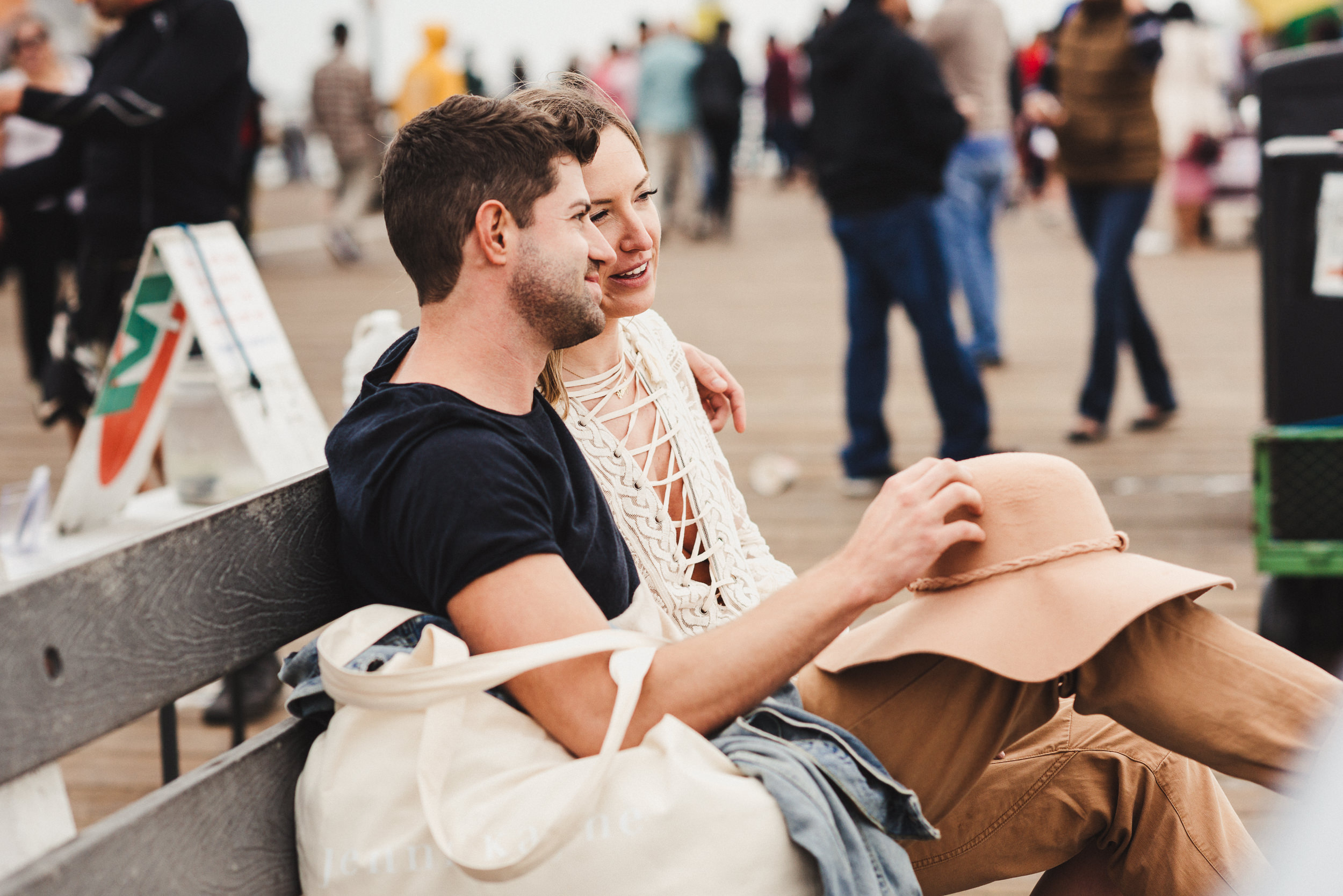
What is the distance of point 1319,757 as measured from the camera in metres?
1.30

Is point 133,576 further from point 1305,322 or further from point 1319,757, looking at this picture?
point 1305,322

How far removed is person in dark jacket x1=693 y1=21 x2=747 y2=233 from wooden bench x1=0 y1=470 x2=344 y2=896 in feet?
39.4

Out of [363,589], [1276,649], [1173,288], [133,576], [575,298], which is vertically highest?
[575,298]

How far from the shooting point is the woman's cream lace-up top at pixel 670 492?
1.67 m

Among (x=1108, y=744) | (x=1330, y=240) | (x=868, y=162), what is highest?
(x=868, y=162)

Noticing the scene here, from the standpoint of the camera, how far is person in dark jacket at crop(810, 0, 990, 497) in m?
4.59

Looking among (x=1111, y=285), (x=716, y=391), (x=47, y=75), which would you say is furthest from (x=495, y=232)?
(x=47, y=75)

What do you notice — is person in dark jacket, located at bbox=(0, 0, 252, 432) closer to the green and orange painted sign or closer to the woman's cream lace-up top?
the green and orange painted sign

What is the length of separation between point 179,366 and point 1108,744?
2359 millimetres

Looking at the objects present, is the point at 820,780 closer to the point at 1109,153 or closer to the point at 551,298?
the point at 551,298

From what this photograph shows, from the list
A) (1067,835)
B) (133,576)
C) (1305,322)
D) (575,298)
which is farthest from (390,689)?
(1305,322)

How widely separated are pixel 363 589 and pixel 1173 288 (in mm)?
8459

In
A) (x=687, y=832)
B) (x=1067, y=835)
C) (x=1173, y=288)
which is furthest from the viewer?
(x=1173, y=288)

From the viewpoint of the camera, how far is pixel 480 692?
121 centimetres
